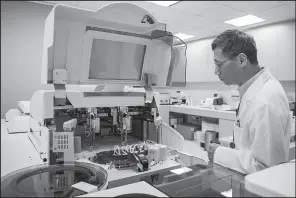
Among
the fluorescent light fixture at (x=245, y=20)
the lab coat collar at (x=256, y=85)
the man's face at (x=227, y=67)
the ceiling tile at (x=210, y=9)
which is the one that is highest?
the fluorescent light fixture at (x=245, y=20)

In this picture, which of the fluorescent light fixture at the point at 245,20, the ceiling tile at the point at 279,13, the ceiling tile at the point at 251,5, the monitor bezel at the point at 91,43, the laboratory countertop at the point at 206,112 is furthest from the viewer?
the fluorescent light fixture at the point at 245,20

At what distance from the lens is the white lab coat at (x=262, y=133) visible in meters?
0.99

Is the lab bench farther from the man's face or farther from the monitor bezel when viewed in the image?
the monitor bezel

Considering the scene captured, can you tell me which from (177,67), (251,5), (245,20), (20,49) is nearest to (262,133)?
(177,67)

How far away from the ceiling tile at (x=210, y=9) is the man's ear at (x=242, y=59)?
2.80 meters

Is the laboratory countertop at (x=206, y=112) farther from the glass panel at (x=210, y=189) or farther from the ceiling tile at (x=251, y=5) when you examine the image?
the glass panel at (x=210, y=189)

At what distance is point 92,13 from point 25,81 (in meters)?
3.23

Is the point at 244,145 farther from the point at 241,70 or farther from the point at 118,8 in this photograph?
the point at 118,8

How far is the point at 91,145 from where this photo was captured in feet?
5.10

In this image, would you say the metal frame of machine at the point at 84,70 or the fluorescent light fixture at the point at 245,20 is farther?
the fluorescent light fixture at the point at 245,20

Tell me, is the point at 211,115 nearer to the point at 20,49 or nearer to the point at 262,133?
the point at 262,133

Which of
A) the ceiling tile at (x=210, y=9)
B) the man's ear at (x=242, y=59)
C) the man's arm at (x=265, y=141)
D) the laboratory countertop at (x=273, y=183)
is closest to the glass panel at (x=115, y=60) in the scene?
the man's ear at (x=242, y=59)

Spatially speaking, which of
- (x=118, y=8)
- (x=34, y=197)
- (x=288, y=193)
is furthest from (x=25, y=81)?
(x=288, y=193)

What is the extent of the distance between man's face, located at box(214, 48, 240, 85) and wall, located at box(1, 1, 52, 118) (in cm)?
362
